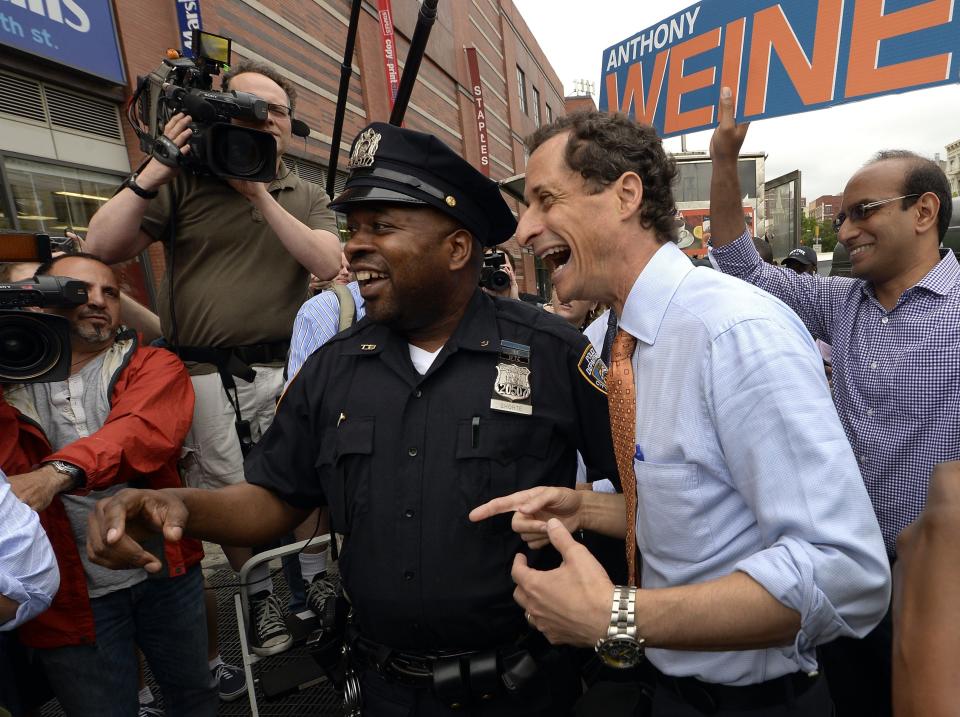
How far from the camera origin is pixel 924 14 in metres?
2.08

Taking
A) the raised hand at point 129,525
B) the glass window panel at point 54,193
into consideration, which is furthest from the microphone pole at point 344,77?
the glass window panel at point 54,193

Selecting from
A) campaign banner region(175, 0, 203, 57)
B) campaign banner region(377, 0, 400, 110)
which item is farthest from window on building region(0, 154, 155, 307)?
campaign banner region(377, 0, 400, 110)

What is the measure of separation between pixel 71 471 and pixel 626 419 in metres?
1.74

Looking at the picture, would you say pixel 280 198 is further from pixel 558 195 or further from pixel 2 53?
pixel 2 53

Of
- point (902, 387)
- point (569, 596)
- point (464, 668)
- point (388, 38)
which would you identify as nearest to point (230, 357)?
point (464, 668)

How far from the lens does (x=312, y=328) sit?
226 cm

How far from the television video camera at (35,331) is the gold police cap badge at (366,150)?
3.03 feet

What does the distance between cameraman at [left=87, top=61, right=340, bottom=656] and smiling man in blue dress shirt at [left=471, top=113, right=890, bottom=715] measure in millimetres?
1481

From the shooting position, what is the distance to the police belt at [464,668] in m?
1.45

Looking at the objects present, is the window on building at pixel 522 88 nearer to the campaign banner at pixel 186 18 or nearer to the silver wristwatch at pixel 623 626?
the campaign banner at pixel 186 18

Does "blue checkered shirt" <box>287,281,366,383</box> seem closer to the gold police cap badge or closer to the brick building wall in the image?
the gold police cap badge

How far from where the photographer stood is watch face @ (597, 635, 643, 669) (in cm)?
96

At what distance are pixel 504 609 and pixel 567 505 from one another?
12.9 inches

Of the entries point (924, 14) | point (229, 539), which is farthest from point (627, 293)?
point (924, 14)
